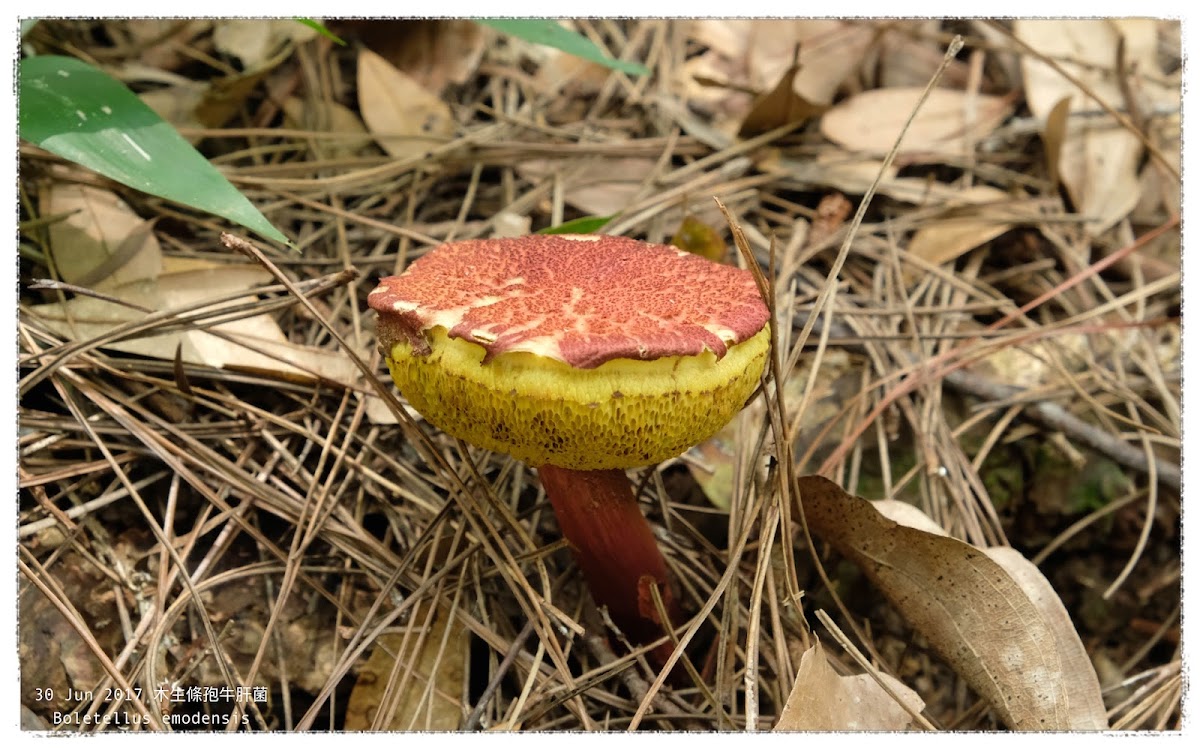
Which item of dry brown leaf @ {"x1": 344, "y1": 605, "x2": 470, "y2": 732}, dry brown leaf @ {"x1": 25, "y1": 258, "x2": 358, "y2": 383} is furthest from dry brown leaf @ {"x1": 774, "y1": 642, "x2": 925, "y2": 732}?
dry brown leaf @ {"x1": 25, "y1": 258, "x2": 358, "y2": 383}

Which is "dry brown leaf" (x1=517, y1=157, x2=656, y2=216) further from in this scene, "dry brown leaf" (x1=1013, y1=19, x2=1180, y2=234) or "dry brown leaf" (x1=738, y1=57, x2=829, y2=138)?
"dry brown leaf" (x1=1013, y1=19, x2=1180, y2=234)

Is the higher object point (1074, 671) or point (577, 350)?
point (577, 350)

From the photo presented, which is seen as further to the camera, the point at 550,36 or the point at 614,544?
the point at 550,36

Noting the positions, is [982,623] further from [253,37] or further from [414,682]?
[253,37]

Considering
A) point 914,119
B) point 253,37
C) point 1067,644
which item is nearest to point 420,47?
point 253,37

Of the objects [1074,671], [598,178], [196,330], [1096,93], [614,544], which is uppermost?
[1096,93]

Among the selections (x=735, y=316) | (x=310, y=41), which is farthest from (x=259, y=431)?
(x=310, y=41)

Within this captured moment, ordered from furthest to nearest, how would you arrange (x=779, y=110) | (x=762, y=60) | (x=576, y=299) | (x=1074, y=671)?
1. (x=762, y=60)
2. (x=779, y=110)
3. (x=1074, y=671)
4. (x=576, y=299)

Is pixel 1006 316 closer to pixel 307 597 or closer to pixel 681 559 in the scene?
pixel 681 559
